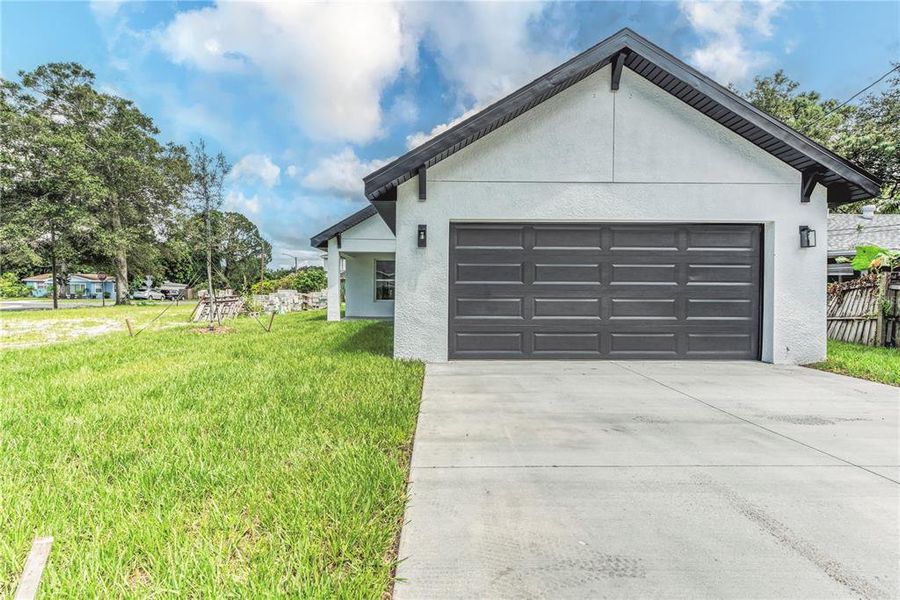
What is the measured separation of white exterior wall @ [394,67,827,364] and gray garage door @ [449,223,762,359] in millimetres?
305

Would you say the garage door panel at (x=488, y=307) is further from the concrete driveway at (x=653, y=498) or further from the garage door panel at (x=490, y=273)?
the concrete driveway at (x=653, y=498)

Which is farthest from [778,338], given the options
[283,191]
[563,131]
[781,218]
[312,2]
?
[283,191]

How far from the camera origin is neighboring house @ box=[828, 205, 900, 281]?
1622cm

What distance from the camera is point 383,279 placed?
1611 centimetres

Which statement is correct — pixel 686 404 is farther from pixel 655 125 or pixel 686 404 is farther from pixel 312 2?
pixel 312 2

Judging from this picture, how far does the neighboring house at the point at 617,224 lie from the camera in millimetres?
6566

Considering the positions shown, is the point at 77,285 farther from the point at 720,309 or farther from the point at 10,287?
the point at 720,309

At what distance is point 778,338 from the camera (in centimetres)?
675

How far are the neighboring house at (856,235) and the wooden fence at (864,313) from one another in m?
8.81

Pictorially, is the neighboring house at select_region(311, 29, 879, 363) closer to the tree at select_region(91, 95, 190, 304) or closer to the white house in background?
the white house in background

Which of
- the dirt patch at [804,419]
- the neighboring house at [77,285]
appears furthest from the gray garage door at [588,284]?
the neighboring house at [77,285]

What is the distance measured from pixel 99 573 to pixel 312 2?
29.1 feet

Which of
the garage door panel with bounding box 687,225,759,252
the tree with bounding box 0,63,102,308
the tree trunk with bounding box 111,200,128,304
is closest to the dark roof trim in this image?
the garage door panel with bounding box 687,225,759,252

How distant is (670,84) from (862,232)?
1783 centimetres
